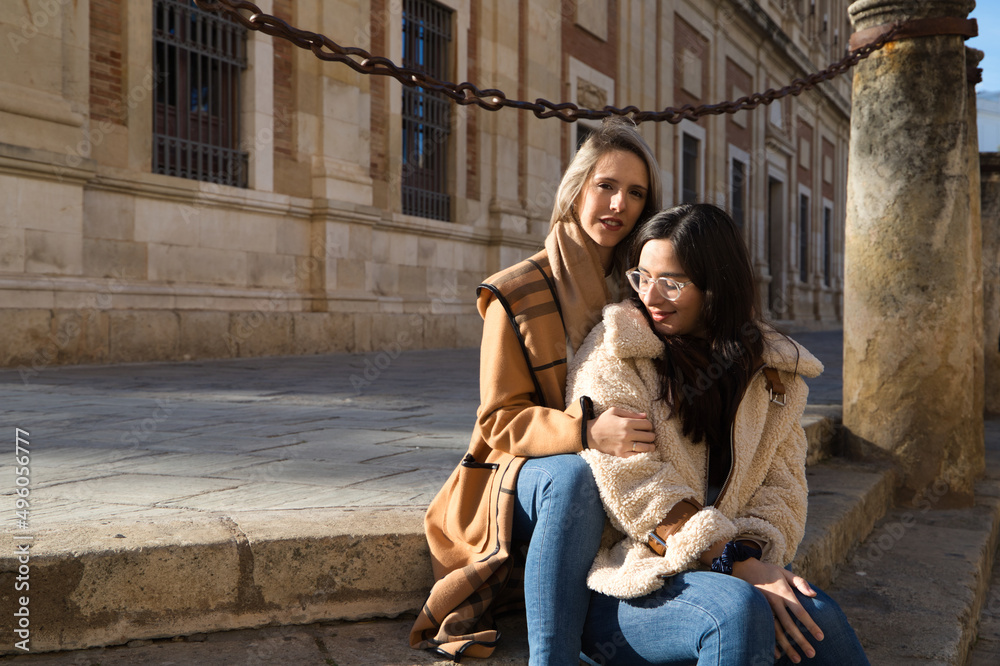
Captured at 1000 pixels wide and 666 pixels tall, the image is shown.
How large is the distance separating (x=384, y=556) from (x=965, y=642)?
1.81 m

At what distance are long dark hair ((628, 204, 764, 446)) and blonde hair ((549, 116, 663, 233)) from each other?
9.9 inches

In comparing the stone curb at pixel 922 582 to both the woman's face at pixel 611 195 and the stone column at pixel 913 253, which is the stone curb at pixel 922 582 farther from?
the woman's face at pixel 611 195

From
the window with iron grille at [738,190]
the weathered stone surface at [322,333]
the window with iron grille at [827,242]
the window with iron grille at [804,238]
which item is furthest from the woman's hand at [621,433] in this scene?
the window with iron grille at [827,242]

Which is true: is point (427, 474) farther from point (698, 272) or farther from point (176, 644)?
point (698, 272)

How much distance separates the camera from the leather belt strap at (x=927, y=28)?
150 inches

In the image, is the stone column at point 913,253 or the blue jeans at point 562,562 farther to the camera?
the stone column at point 913,253

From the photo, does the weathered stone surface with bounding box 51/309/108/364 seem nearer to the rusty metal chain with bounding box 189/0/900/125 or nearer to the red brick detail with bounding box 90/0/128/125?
the red brick detail with bounding box 90/0/128/125

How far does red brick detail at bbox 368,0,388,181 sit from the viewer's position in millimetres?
10961

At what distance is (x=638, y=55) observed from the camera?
17.1 metres

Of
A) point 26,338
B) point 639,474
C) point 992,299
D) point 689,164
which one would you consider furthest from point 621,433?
point 689,164

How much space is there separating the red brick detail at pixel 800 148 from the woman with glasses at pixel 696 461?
26.6m

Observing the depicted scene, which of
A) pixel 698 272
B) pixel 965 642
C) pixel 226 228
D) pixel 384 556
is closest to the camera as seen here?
pixel 698 272

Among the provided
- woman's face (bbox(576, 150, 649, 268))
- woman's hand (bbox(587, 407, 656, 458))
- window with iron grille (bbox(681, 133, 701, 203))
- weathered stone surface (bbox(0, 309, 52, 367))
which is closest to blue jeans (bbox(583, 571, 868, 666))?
woman's hand (bbox(587, 407, 656, 458))

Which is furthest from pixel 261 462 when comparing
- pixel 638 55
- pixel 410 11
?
pixel 638 55
